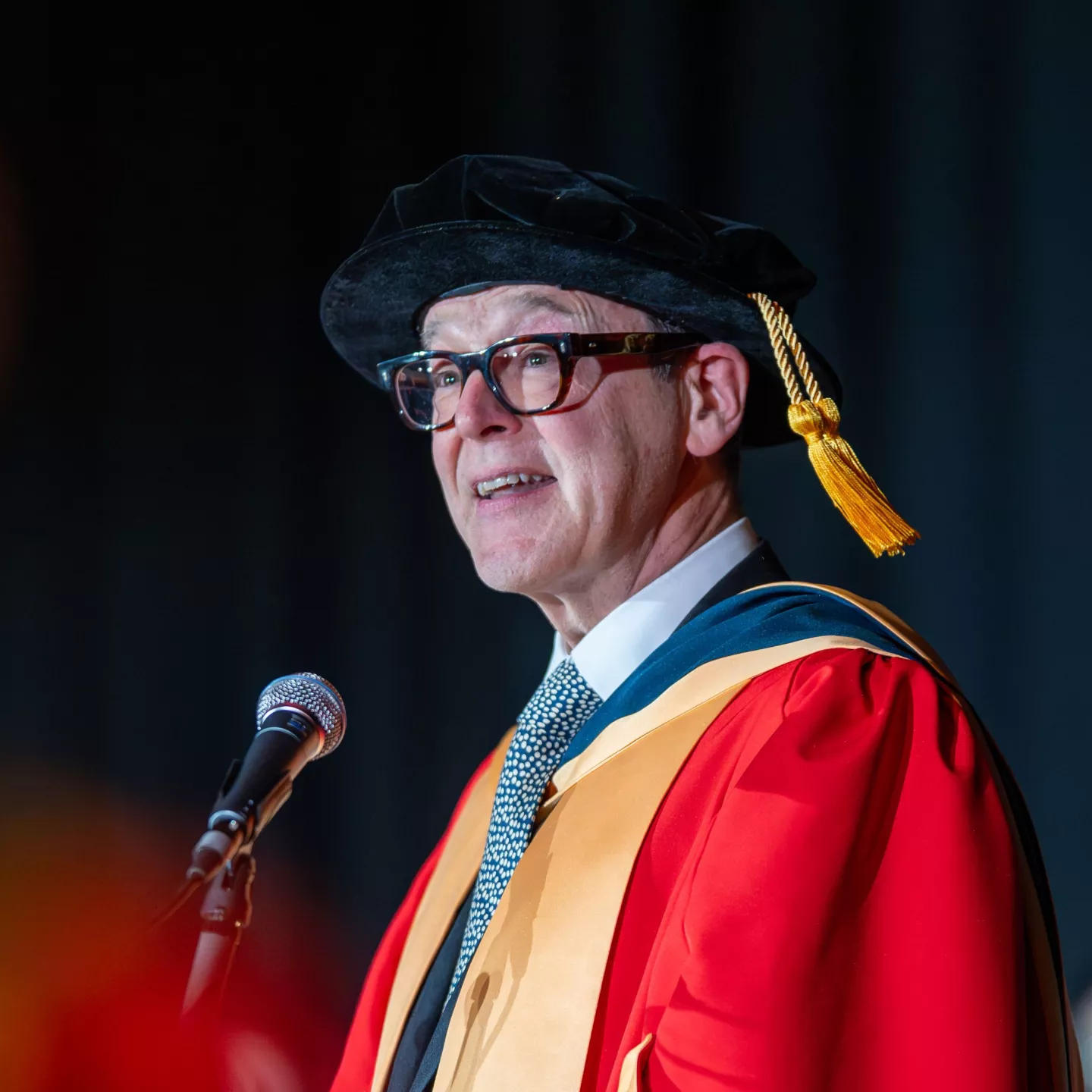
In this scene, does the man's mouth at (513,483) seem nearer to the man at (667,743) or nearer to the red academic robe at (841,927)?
the man at (667,743)

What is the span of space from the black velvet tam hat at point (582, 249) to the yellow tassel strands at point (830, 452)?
49 mm

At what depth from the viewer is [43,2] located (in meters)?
2.47

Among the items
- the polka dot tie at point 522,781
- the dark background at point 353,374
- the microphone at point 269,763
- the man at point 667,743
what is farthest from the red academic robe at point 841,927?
the dark background at point 353,374

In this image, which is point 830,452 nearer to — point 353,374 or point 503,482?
point 503,482

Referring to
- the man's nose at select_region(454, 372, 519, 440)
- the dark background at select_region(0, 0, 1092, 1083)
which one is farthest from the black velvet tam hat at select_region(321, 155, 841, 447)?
the dark background at select_region(0, 0, 1092, 1083)

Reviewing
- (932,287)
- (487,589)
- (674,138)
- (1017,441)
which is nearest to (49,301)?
Result: (487,589)

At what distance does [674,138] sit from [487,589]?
1.06 meters

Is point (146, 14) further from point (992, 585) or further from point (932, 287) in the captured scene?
point (992, 585)

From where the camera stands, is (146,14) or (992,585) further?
(146,14)

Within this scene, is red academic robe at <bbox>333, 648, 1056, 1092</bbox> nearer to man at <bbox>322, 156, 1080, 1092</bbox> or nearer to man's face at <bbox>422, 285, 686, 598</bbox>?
man at <bbox>322, 156, 1080, 1092</bbox>

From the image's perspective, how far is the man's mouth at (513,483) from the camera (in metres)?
1.34

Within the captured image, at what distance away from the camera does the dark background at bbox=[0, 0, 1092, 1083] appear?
7.25ft

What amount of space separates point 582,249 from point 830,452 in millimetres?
344

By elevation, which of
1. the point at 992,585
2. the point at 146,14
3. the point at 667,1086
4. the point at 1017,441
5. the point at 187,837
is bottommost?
the point at 187,837
